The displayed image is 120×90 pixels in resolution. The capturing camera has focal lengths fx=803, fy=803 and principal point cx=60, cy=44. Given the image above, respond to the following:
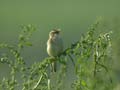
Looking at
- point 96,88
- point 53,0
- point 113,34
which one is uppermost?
point 53,0

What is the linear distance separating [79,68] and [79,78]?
4 centimetres

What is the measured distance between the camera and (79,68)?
2.82 m

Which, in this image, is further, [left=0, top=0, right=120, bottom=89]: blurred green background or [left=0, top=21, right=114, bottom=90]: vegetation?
[left=0, top=0, right=120, bottom=89]: blurred green background

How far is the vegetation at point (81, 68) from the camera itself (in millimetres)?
2742

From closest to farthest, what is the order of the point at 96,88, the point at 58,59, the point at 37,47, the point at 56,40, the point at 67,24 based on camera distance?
the point at 96,88
the point at 58,59
the point at 56,40
the point at 37,47
the point at 67,24

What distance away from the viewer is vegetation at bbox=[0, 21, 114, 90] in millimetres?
2742

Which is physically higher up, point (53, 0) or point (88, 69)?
point (53, 0)

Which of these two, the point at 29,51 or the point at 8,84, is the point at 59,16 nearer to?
the point at 29,51

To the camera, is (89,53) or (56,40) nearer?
(89,53)

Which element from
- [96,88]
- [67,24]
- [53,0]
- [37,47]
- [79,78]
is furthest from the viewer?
[53,0]

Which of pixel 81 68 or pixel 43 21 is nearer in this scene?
pixel 81 68

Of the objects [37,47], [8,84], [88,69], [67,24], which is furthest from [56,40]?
[67,24]

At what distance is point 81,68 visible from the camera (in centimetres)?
278

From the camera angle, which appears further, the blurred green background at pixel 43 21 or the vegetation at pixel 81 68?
the blurred green background at pixel 43 21
